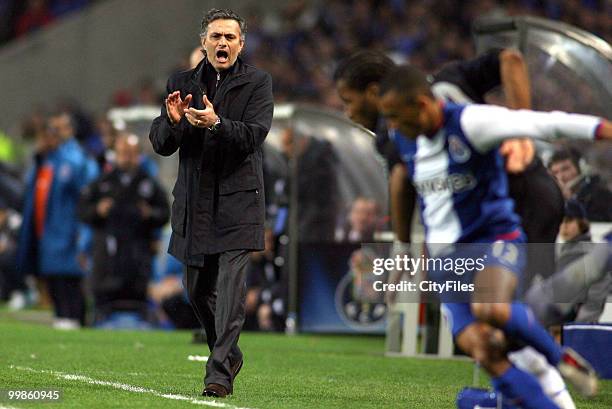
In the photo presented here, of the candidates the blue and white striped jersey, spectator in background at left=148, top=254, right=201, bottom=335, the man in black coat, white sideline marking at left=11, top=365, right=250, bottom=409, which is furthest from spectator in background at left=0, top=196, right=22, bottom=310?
the blue and white striped jersey

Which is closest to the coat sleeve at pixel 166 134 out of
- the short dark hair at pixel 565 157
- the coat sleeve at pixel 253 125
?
the coat sleeve at pixel 253 125

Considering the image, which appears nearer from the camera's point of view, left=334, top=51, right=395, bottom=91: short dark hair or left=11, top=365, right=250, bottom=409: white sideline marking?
left=334, top=51, right=395, bottom=91: short dark hair

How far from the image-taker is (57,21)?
28234 mm

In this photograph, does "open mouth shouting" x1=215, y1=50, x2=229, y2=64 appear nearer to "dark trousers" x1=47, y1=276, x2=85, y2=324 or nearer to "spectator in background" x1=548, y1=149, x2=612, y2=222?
"spectator in background" x1=548, y1=149, x2=612, y2=222

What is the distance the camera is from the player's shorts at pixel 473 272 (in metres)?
6.62

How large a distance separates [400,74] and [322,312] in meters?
9.42

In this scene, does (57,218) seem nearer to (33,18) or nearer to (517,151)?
(517,151)

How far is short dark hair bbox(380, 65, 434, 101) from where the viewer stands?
21.2 ft

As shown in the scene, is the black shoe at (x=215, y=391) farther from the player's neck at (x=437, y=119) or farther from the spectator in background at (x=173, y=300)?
the spectator in background at (x=173, y=300)

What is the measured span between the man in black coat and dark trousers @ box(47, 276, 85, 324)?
8027mm

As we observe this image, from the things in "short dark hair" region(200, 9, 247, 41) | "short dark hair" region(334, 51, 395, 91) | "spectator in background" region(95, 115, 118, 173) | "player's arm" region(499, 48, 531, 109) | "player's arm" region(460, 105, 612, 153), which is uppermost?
"spectator in background" region(95, 115, 118, 173)

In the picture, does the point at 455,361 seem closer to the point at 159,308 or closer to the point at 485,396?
the point at 485,396

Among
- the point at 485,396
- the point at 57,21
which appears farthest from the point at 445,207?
the point at 57,21

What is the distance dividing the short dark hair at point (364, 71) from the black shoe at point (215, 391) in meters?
1.96
